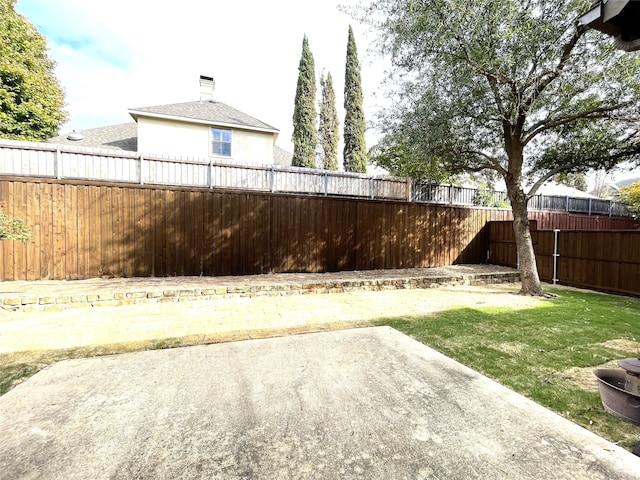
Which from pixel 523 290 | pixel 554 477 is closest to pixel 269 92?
pixel 523 290

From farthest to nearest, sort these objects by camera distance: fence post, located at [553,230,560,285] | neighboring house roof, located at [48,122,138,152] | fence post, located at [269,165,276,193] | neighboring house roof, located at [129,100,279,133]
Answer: neighboring house roof, located at [48,122,138,152] → neighboring house roof, located at [129,100,279,133] → fence post, located at [553,230,560,285] → fence post, located at [269,165,276,193]

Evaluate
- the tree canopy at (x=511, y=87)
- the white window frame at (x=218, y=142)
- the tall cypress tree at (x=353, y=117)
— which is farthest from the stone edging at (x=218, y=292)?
the tall cypress tree at (x=353, y=117)

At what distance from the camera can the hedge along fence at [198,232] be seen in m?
5.43

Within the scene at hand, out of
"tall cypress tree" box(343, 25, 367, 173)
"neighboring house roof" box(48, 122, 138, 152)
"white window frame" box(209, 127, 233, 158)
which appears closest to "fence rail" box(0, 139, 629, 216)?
"white window frame" box(209, 127, 233, 158)

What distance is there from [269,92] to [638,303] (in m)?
20.3

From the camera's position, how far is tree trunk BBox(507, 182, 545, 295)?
6035 millimetres

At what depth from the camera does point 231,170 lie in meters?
6.89

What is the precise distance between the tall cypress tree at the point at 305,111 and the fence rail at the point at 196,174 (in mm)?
7157

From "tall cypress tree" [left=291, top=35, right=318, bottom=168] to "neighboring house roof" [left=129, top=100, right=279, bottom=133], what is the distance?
2.91 meters

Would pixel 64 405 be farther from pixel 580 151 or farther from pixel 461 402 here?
pixel 580 151

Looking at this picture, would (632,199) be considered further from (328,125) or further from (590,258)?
(328,125)

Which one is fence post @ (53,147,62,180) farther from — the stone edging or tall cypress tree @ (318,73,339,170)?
tall cypress tree @ (318,73,339,170)

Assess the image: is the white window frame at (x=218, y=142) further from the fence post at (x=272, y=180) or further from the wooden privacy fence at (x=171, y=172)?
the fence post at (x=272, y=180)

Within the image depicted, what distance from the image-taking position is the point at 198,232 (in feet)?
20.9
